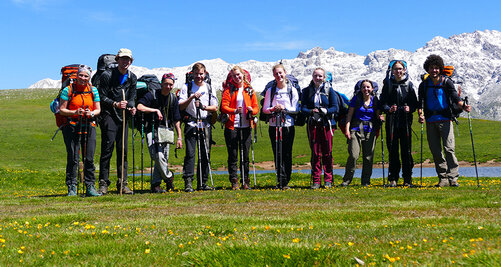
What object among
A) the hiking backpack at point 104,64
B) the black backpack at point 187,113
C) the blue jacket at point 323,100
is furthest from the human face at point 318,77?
the hiking backpack at point 104,64

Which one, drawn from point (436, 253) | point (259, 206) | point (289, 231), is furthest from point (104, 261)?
point (259, 206)

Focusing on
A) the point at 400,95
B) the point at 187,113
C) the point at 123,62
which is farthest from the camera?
the point at 400,95

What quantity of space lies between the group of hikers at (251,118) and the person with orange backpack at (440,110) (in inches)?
1.1

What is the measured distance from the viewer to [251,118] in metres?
15.2

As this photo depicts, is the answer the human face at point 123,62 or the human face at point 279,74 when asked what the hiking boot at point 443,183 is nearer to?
the human face at point 279,74

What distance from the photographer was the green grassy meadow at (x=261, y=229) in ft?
17.6

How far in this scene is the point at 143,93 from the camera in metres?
15.4

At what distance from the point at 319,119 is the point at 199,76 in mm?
3909

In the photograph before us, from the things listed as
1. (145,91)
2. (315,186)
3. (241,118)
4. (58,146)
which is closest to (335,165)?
(58,146)

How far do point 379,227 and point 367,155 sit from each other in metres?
8.38

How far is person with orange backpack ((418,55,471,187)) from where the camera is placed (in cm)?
1476

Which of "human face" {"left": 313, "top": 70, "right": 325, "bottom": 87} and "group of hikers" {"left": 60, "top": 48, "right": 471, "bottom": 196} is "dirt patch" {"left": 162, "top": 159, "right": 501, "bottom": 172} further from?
"human face" {"left": 313, "top": 70, "right": 325, "bottom": 87}

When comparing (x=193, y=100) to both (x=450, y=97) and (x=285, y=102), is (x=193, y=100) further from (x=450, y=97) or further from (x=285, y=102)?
(x=450, y=97)

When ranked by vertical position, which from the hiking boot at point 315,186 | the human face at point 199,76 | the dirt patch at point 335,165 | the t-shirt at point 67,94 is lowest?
the dirt patch at point 335,165
